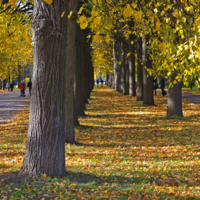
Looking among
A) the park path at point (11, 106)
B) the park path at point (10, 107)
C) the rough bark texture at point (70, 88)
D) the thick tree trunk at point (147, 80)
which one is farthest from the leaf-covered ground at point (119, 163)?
the thick tree trunk at point (147, 80)

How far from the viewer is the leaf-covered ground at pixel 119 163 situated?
516 centimetres

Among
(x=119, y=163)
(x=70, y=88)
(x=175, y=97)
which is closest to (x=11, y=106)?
(x=175, y=97)

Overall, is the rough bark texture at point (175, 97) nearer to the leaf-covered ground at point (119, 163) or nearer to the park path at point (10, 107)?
the leaf-covered ground at point (119, 163)

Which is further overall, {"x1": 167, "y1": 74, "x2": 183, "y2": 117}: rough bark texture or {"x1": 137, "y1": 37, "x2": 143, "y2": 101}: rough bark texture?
{"x1": 137, "y1": 37, "x2": 143, "y2": 101}: rough bark texture

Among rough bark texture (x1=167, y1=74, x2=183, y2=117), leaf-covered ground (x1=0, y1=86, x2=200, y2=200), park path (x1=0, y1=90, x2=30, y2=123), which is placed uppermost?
rough bark texture (x1=167, y1=74, x2=183, y2=117)

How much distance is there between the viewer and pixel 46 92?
218 inches

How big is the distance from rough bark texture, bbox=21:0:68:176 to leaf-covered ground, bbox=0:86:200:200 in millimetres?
337

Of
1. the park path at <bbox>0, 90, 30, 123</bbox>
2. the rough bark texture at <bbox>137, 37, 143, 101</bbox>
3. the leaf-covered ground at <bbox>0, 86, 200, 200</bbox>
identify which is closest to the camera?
the leaf-covered ground at <bbox>0, 86, 200, 200</bbox>

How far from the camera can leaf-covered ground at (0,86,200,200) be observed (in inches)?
203

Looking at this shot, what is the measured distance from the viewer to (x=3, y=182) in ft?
17.4

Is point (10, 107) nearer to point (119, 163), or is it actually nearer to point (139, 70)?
point (139, 70)

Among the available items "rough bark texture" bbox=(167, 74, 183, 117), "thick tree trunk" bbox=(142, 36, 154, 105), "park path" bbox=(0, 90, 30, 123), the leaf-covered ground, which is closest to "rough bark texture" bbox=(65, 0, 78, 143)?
the leaf-covered ground

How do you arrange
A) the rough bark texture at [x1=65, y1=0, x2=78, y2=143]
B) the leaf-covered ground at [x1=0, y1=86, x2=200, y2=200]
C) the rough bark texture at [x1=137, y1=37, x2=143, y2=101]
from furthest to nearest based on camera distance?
1. the rough bark texture at [x1=137, y1=37, x2=143, y2=101]
2. the rough bark texture at [x1=65, y1=0, x2=78, y2=143]
3. the leaf-covered ground at [x1=0, y1=86, x2=200, y2=200]

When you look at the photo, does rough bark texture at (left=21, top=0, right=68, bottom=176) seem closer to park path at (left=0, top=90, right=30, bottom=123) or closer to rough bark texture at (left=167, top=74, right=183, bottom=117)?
rough bark texture at (left=167, top=74, right=183, bottom=117)
